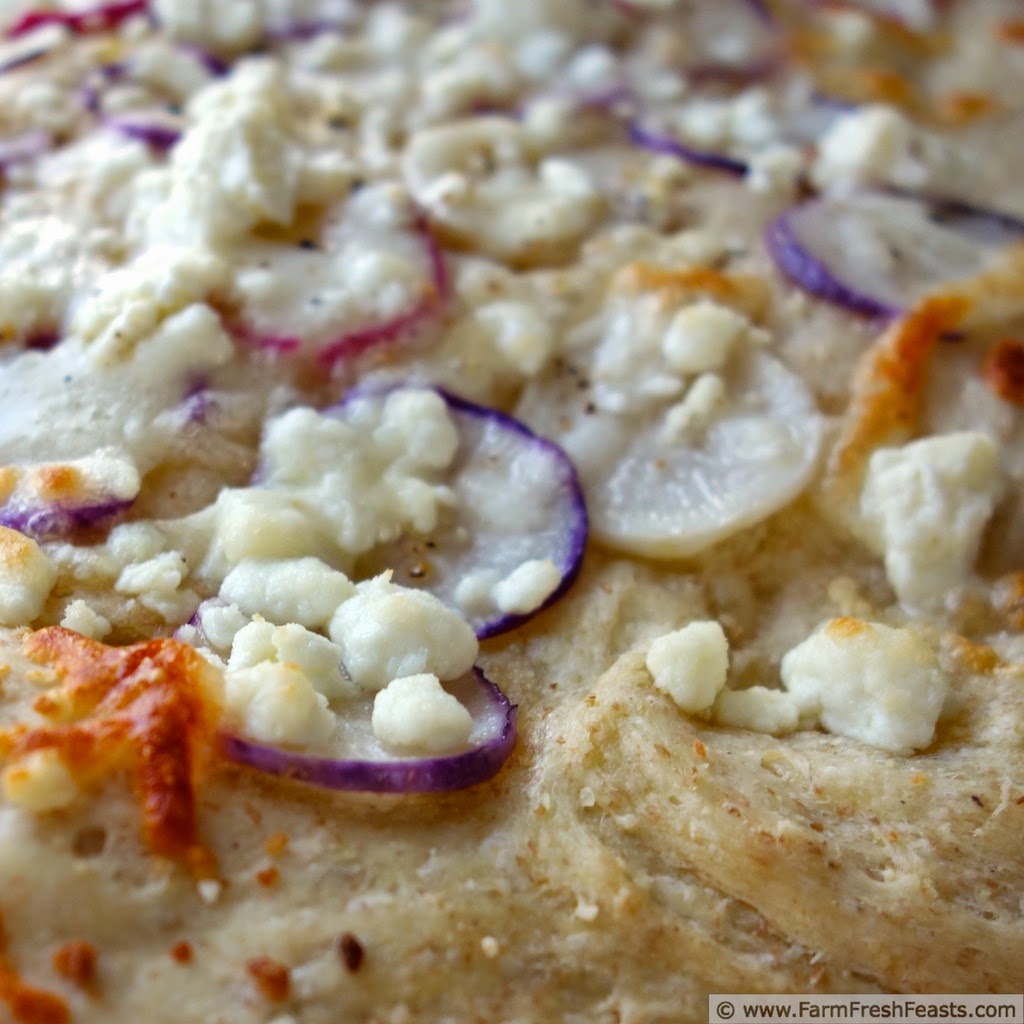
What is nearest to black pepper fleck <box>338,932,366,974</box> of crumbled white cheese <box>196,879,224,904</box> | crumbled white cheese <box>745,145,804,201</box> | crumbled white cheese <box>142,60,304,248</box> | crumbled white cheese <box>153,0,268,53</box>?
crumbled white cheese <box>196,879,224,904</box>

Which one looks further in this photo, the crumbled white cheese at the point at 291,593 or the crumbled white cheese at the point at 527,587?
the crumbled white cheese at the point at 527,587

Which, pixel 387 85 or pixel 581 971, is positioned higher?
pixel 387 85

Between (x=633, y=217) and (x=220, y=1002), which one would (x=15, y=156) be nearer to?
(x=633, y=217)

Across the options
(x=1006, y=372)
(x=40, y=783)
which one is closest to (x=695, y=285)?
(x=1006, y=372)

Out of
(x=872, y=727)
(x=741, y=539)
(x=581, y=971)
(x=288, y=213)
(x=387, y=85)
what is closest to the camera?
(x=581, y=971)

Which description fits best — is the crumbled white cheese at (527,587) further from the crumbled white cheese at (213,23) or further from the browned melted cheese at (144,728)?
the crumbled white cheese at (213,23)

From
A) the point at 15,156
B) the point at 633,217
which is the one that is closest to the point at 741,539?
the point at 633,217

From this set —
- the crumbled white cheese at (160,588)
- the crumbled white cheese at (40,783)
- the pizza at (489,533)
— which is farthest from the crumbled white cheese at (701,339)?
the crumbled white cheese at (40,783)
